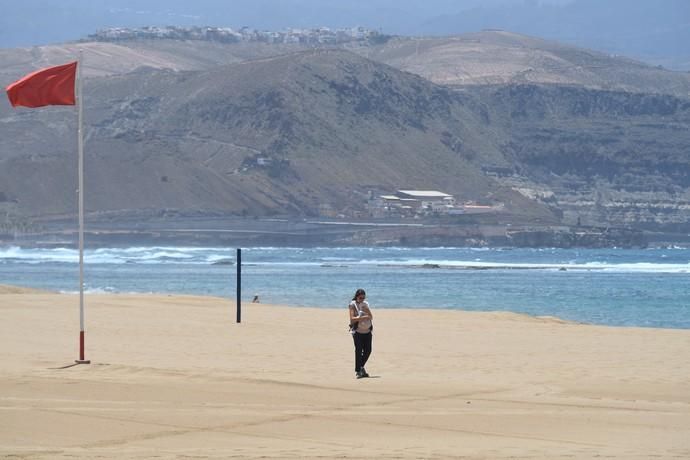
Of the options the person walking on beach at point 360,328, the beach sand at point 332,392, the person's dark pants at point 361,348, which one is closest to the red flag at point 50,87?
the beach sand at point 332,392

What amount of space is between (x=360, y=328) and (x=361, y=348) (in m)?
0.26

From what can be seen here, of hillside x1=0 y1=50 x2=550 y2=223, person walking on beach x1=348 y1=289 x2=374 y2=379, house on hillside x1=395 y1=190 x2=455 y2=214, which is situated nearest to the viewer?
person walking on beach x1=348 y1=289 x2=374 y2=379

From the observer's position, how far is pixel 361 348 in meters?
18.0

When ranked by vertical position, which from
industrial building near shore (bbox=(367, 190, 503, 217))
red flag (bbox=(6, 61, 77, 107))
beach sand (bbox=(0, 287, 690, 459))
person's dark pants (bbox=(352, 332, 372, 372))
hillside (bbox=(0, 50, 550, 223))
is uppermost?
hillside (bbox=(0, 50, 550, 223))

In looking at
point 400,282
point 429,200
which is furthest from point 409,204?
point 400,282

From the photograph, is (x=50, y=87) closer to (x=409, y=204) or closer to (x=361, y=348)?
(x=361, y=348)

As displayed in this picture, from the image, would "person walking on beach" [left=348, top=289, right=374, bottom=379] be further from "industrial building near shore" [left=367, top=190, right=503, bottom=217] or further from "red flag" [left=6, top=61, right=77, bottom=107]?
"industrial building near shore" [left=367, top=190, right=503, bottom=217]

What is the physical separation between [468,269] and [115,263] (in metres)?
21.2

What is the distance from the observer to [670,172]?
187 metres

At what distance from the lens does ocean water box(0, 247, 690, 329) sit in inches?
1847

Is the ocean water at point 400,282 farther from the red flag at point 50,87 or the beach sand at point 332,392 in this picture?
the red flag at point 50,87

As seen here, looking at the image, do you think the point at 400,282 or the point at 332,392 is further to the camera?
the point at 400,282

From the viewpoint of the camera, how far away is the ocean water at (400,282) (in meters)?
46.9

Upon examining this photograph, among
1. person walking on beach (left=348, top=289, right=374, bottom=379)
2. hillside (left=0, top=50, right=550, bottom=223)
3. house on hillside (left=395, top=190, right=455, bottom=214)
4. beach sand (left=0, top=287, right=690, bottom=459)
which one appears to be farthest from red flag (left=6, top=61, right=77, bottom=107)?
house on hillside (left=395, top=190, right=455, bottom=214)
